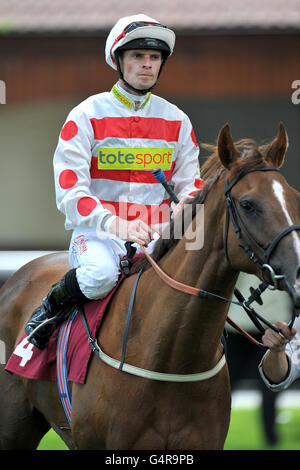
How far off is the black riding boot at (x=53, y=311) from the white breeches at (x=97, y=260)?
9cm

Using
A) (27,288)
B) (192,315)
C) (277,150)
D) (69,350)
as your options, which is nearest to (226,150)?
(277,150)

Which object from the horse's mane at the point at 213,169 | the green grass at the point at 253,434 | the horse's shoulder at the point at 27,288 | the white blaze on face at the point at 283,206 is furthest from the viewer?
the green grass at the point at 253,434

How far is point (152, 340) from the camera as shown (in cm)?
315

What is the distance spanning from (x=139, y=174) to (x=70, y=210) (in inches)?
15.7

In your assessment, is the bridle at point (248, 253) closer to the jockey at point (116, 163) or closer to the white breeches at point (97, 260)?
the white breeches at point (97, 260)

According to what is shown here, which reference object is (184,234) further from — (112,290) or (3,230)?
(3,230)

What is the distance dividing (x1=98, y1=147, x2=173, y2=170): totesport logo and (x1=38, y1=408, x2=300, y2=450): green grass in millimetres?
2985

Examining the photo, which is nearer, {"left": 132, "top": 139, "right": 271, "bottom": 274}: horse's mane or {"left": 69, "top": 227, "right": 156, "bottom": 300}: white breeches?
{"left": 132, "top": 139, "right": 271, "bottom": 274}: horse's mane

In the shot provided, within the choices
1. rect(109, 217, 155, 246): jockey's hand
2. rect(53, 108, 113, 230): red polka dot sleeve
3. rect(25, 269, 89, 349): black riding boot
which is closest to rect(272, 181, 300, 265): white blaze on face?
rect(109, 217, 155, 246): jockey's hand

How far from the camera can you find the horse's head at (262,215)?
2.68 m

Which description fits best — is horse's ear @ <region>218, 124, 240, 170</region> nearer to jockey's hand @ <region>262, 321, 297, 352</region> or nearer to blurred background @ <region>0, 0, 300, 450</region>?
jockey's hand @ <region>262, 321, 297, 352</region>

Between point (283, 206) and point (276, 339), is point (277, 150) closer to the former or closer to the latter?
point (283, 206)

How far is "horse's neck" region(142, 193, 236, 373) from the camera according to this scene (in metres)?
3.01

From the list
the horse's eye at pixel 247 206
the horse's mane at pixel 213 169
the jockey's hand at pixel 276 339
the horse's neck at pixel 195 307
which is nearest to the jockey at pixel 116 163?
the horse's mane at pixel 213 169
